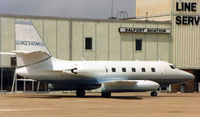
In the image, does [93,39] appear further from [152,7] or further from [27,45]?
[27,45]

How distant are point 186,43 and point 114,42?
359 inches

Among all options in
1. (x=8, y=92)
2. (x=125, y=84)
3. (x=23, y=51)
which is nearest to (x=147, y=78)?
(x=125, y=84)

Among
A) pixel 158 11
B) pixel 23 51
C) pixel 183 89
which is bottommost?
pixel 183 89

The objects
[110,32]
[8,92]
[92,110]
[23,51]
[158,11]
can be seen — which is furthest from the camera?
[158,11]

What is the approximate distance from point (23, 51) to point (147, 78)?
11.8 metres

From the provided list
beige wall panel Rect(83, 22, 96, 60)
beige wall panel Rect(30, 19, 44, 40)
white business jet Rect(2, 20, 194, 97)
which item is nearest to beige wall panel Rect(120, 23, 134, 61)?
beige wall panel Rect(83, 22, 96, 60)

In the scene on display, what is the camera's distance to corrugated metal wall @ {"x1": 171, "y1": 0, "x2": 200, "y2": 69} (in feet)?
220

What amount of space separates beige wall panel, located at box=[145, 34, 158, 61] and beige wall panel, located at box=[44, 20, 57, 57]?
1124 cm

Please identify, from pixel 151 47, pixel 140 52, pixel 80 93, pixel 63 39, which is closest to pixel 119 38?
pixel 140 52

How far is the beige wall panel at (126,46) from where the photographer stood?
64562 millimetres

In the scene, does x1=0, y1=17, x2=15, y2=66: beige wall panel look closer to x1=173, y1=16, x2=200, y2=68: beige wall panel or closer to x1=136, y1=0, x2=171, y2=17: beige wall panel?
x1=136, y1=0, x2=171, y2=17: beige wall panel

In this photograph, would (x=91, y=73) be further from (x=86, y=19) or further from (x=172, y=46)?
(x=172, y=46)

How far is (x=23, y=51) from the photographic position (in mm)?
46094

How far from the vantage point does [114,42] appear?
64062mm
